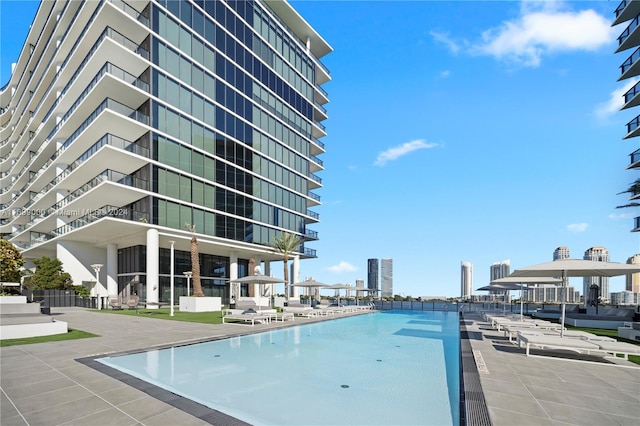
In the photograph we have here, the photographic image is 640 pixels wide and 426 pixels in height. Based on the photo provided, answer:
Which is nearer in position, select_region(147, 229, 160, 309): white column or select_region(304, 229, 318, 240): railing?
select_region(147, 229, 160, 309): white column

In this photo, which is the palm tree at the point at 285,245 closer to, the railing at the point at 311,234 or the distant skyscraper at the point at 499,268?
the railing at the point at 311,234

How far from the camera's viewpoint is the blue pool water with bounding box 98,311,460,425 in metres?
6.05

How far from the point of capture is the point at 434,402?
→ 6734 millimetres

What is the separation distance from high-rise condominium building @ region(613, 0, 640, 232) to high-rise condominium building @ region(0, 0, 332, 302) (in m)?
34.7

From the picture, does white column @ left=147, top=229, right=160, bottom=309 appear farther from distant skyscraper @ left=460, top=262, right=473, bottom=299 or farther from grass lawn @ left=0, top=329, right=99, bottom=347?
distant skyscraper @ left=460, top=262, right=473, bottom=299

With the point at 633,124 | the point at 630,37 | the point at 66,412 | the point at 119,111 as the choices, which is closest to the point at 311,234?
the point at 119,111

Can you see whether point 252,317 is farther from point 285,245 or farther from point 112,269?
point 112,269

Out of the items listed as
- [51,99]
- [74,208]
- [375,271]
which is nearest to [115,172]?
[74,208]

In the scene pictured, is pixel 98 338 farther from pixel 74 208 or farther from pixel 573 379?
pixel 74 208

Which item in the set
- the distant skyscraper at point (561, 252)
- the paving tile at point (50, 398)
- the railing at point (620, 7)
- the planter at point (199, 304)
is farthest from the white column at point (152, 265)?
the distant skyscraper at point (561, 252)

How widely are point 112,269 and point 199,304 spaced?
14.4 metres

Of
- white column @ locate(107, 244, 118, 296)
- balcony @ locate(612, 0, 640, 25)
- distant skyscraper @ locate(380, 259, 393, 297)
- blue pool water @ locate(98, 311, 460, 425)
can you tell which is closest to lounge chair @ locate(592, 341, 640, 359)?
blue pool water @ locate(98, 311, 460, 425)

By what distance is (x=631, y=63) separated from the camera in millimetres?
30688

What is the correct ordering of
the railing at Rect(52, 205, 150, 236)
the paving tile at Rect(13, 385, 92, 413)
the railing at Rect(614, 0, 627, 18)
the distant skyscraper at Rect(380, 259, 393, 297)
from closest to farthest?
the paving tile at Rect(13, 385, 92, 413)
the railing at Rect(52, 205, 150, 236)
the railing at Rect(614, 0, 627, 18)
the distant skyscraper at Rect(380, 259, 393, 297)
